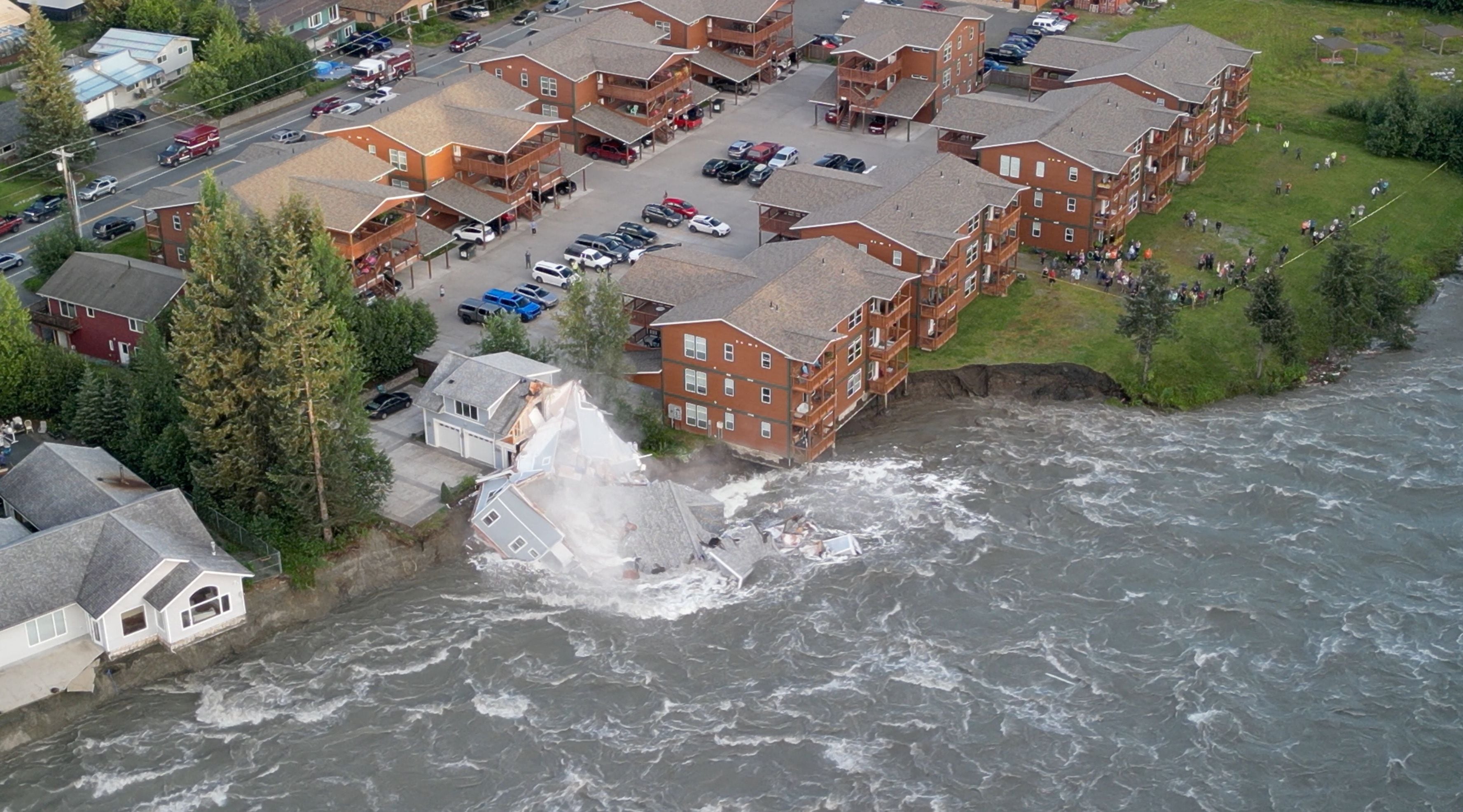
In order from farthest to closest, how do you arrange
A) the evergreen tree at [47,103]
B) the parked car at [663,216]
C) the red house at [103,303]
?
the evergreen tree at [47,103], the parked car at [663,216], the red house at [103,303]

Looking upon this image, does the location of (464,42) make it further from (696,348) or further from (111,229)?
(696,348)

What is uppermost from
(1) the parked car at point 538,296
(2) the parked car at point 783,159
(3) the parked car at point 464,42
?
(3) the parked car at point 464,42

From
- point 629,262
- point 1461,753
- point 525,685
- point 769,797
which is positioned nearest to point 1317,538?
point 1461,753

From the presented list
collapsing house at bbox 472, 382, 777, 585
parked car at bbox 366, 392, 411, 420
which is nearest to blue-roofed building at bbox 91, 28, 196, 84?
parked car at bbox 366, 392, 411, 420

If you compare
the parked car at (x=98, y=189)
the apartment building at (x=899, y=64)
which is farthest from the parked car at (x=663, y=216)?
the parked car at (x=98, y=189)

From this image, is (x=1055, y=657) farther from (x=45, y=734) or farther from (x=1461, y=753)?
(x=45, y=734)

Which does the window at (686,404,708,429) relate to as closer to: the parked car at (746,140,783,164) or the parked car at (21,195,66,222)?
the parked car at (746,140,783,164)

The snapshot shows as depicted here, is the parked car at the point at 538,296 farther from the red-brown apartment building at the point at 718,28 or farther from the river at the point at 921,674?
the red-brown apartment building at the point at 718,28

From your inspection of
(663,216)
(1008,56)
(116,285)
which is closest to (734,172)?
(663,216)
